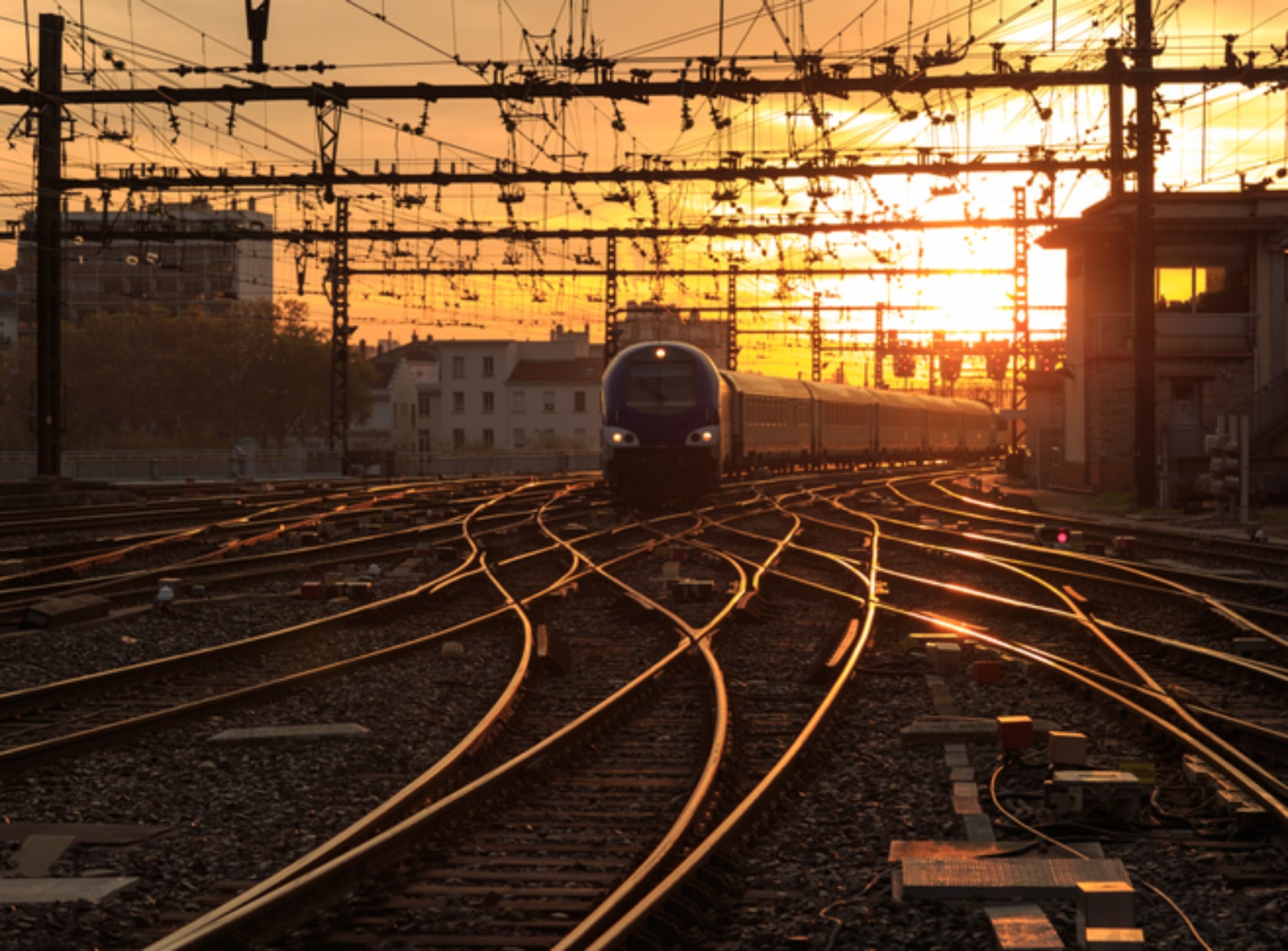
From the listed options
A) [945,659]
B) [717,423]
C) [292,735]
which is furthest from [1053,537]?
[292,735]

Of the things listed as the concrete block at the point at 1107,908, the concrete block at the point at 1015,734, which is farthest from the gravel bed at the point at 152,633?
the concrete block at the point at 1107,908

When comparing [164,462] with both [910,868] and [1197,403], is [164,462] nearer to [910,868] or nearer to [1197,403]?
[1197,403]

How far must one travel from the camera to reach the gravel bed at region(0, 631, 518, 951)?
5.14 m

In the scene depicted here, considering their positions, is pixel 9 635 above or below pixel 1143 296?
below

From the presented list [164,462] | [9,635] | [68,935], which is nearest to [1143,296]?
[9,635]

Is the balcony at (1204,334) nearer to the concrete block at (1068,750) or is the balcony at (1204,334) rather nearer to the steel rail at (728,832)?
the steel rail at (728,832)

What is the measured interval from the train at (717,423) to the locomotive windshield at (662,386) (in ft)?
0.05

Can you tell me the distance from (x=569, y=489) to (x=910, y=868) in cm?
3239

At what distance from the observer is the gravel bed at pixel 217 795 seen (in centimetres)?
514

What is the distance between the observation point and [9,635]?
12.0 m

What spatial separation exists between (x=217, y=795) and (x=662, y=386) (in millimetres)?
21282

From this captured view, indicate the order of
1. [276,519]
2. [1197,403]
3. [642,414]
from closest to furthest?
[276,519], [642,414], [1197,403]

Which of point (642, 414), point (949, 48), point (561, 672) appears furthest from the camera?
point (642, 414)

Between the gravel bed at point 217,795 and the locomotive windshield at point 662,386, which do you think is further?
the locomotive windshield at point 662,386
